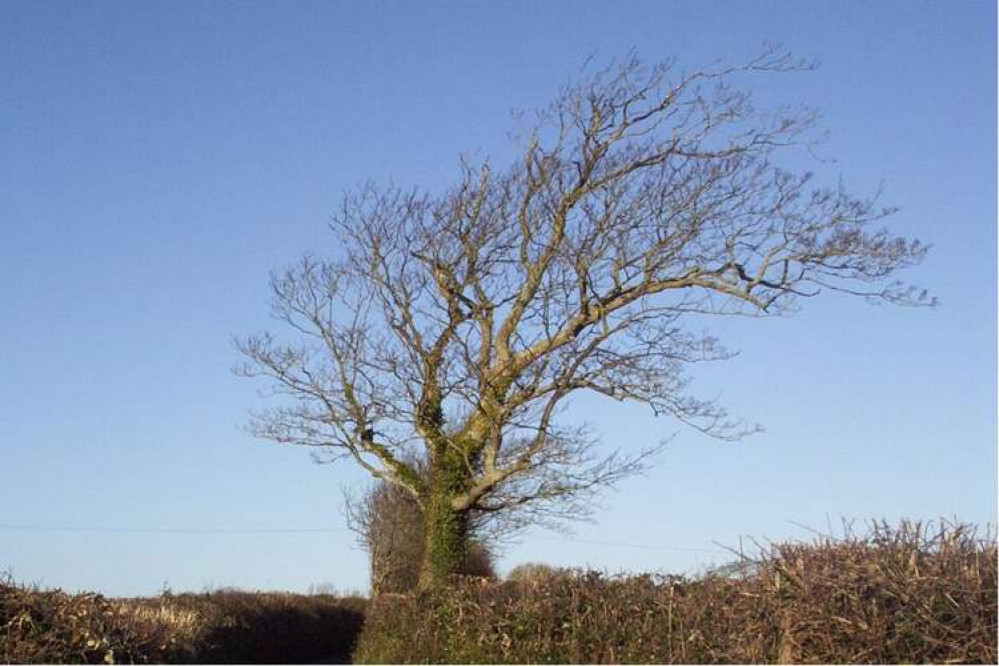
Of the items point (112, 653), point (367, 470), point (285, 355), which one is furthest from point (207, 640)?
point (112, 653)

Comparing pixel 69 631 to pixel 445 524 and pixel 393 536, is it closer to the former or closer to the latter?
pixel 445 524

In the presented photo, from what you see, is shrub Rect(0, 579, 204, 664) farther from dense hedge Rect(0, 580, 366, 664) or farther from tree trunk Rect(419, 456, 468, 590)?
tree trunk Rect(419, 456, 468, 590)

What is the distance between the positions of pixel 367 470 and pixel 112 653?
9.98 meters

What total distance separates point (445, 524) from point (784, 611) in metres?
10.7

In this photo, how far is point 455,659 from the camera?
12.4m

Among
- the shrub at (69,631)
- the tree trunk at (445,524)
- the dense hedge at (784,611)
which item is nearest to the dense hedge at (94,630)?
the shrub at (69,631)

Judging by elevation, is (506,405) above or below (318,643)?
above

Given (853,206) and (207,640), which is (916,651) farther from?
(207,640)

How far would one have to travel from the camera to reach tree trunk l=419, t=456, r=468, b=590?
18.1m

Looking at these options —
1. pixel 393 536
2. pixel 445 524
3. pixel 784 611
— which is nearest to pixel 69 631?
pixel 784 611

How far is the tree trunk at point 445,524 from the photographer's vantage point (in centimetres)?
1806

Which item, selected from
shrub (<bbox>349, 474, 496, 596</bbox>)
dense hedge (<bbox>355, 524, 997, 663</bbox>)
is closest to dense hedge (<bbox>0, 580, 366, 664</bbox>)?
dense hedge (<bbox>355, 524, 997, 663</bbox>)

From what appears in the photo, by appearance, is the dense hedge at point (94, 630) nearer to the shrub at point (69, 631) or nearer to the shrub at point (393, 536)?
the shrub at point (69, 631)

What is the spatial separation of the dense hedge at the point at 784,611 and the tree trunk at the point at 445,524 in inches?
227
